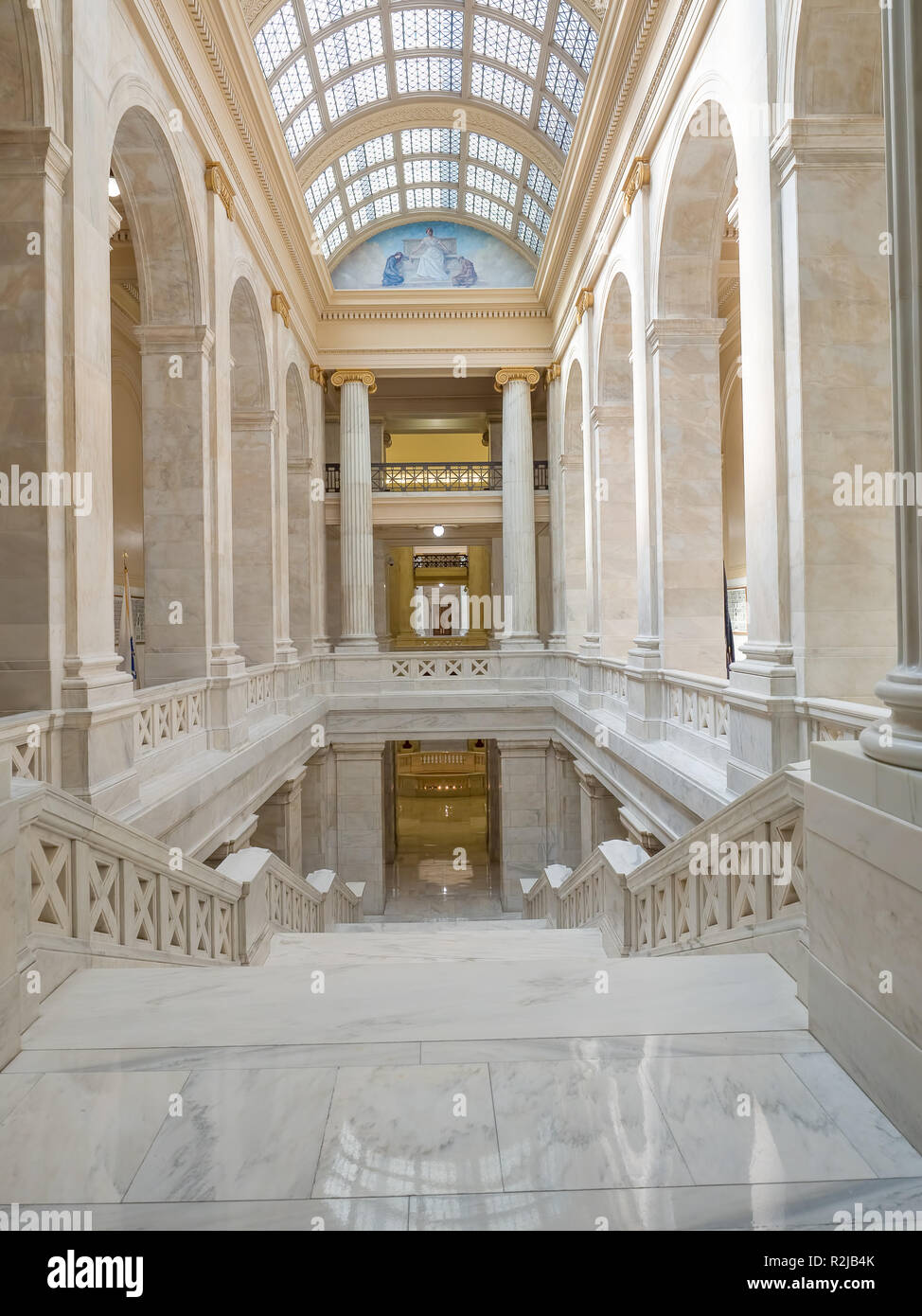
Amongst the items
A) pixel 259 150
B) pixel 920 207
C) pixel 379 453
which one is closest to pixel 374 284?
pixel 379 453

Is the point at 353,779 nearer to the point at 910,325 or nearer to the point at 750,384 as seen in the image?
the point at 750,384

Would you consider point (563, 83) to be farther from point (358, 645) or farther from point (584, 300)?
point (358, 645)

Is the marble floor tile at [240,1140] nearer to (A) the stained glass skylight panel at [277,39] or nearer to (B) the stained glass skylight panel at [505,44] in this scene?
(A) the stained glass skylight panel at [277,39]

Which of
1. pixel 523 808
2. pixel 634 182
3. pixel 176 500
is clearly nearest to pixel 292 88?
pixel 634 182

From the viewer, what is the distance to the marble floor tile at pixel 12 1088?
2650mm

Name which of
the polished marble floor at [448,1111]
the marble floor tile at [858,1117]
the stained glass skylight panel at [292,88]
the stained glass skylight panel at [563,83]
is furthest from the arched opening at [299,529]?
the marble floor tile at [858,1117]

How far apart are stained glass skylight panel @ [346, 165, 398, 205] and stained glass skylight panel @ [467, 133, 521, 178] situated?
6.20ft

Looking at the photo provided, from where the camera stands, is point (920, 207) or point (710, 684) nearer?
point (920, 207)

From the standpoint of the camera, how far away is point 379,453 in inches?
974

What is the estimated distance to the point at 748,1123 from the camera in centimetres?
248

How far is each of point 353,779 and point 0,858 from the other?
601 inches

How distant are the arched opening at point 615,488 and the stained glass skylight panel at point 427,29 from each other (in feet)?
24.4

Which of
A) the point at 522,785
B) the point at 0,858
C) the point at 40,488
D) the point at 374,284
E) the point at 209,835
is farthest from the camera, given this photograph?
the point at 374,284
